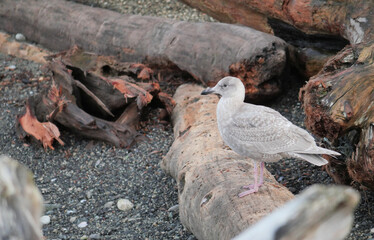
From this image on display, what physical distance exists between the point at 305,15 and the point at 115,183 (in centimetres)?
265

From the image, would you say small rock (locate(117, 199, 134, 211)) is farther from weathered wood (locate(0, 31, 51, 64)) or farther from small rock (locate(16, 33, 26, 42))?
small rock (locate(16, 33, 26, 42))

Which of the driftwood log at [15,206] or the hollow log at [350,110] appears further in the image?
the hollow log at [350,110]

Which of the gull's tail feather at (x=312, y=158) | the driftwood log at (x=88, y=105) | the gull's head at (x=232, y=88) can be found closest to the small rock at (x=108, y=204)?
the driftwood log at (x=88, y=105)

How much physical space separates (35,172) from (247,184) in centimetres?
251

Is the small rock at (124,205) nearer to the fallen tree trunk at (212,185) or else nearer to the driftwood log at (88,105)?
the fallen tree trunk at (212,185)

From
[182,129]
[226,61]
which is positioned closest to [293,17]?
[226,61]

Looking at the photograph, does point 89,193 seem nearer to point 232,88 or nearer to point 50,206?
point 50,206

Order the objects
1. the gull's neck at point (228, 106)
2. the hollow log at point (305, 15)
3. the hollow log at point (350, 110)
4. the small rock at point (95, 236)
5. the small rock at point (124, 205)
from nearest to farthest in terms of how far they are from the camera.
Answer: the hollow log at point (350, 110) < the gull's neck at point (228, 106) < the small rock at point (95, 236) < the small rock at point (124, 205) < the hollow log at point (305, 15)

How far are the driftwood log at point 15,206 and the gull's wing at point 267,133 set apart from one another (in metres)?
2.52

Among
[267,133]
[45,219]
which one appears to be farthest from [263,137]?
[45,219]

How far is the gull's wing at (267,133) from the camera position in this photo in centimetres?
368

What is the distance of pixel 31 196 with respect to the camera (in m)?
1.37

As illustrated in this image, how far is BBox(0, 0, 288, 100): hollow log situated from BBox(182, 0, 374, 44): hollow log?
35cm

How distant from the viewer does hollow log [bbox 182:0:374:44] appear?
16.1 ft
